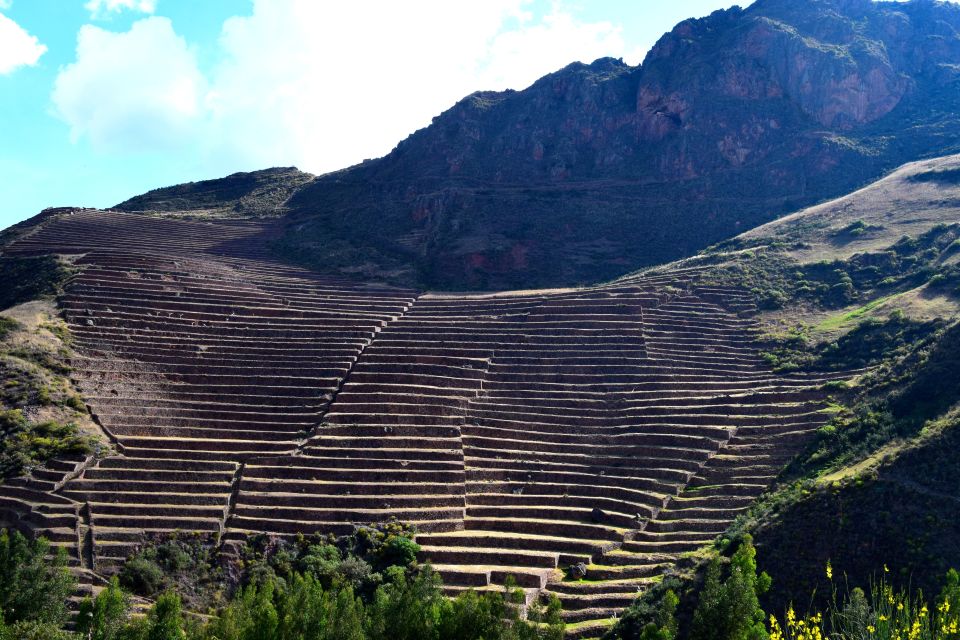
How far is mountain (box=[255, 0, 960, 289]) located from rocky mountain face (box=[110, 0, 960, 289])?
18 cm

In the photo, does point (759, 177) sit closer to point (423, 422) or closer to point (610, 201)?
point (610, 201)

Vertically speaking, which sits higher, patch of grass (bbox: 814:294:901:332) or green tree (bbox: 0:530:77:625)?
patch of grass (bbox: 814:294:901:332)

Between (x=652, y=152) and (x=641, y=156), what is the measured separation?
108 cm

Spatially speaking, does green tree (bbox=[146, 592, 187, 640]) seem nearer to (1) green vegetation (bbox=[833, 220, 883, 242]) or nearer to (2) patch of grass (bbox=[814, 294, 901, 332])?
(2) patch of grass (bbox=[814, 294, 901, 332])

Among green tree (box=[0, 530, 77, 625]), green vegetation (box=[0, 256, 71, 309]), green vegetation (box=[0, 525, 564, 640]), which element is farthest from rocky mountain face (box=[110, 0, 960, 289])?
green vegetation (box=[0, 525, 564, 640])

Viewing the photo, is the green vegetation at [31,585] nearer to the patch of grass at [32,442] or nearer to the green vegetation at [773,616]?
the patch of grass at [32,442]

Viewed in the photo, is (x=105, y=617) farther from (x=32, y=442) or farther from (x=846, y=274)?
(x=846, y=274)

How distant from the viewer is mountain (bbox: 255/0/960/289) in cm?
6669

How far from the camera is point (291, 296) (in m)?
51.6

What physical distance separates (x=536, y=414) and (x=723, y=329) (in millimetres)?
12938

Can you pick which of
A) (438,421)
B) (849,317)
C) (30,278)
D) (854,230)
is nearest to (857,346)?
(849,317)

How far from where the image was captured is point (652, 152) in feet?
254

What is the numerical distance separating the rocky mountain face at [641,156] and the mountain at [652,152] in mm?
179

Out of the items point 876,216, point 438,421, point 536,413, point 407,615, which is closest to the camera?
point 407,615
